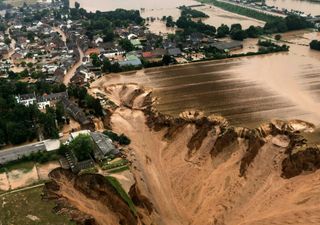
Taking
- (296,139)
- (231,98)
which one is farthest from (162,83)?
(296,139)

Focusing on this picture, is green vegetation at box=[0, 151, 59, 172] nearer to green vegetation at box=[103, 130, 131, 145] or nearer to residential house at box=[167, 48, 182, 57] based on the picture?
green vegetation at box=[103, 130, 131, 145]

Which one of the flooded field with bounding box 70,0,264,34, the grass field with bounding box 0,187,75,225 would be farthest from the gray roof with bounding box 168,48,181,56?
the grass field with bounding box 0,187,75,225

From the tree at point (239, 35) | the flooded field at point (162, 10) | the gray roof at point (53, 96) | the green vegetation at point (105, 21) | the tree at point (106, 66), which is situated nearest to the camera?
the gray roof at point (53, 96)

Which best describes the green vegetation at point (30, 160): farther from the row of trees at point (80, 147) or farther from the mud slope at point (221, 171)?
the mud slope at point (221, 171)

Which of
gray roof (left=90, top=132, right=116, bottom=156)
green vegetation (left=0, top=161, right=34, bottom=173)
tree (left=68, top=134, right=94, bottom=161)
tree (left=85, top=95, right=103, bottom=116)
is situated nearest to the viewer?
green vegetation (left=0, top=161, right=34, bottom=173)

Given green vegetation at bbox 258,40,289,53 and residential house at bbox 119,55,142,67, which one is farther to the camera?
green vegetation at bbox 258,40,289,53

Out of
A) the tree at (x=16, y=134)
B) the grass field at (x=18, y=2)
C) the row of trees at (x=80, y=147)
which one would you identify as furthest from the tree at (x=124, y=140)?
the grass field at (x=18, y=2)

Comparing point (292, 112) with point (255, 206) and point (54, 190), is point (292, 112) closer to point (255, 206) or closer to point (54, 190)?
point (255, 206)
